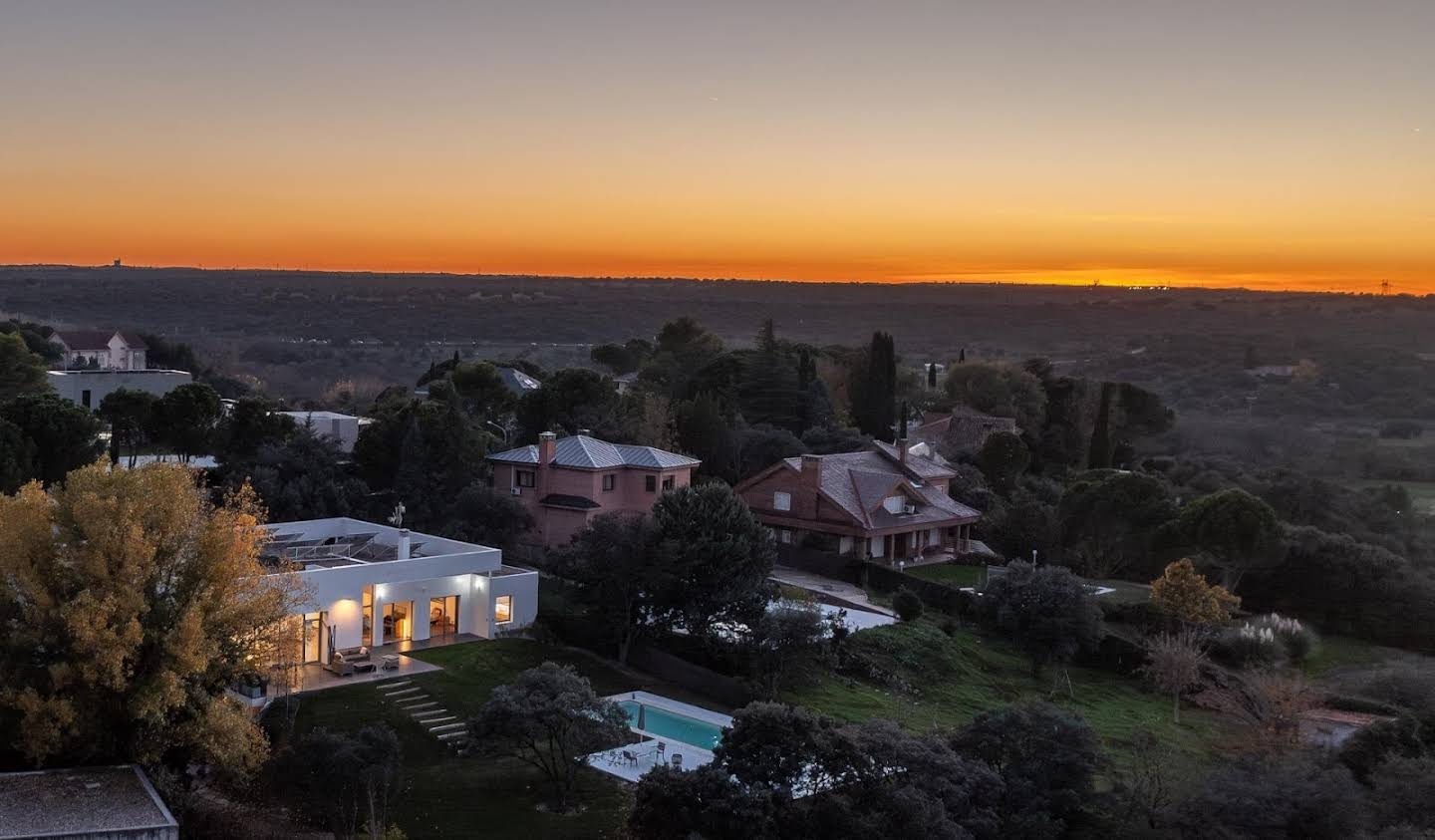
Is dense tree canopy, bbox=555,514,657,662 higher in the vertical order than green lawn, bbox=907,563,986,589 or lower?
higher

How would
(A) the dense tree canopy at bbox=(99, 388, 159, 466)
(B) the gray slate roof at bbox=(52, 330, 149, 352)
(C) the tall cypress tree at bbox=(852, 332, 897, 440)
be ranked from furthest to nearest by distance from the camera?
(B) the gray slate roof at bbox=(52, 330, 149, 352) → (C) the tall cypress tree at bbox=(852, 332, 897, 440) → (A) the dense tree canopy at bbox=(99, 388, 159, 466)

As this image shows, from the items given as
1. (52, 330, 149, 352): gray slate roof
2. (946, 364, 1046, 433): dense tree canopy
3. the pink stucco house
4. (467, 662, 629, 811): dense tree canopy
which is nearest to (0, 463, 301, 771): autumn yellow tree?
(467, 662, 629, 811): dense tree canopy

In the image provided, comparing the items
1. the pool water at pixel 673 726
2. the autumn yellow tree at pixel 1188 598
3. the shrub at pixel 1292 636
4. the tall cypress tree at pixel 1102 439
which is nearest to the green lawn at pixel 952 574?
the autumn yellow tree at pixel 1188 598

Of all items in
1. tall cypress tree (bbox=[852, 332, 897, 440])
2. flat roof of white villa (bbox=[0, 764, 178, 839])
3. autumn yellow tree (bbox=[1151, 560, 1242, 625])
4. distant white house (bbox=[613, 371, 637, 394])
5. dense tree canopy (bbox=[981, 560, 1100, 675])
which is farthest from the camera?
distant white house (bbox=[613, 371, 637, 394])

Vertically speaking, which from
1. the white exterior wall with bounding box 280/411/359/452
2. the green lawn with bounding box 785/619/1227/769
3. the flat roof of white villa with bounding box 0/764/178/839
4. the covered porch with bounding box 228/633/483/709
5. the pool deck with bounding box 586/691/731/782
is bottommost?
the green lawn with bounding box 785/619/1227/769

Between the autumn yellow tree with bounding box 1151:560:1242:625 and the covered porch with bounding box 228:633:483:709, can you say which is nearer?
the covered porch with bounding box 228:633:483:709

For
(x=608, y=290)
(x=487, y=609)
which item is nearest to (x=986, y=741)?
(x=487, y=609)

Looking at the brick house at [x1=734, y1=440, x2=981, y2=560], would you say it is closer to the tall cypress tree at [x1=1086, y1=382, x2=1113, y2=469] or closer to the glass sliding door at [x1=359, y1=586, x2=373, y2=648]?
the tall cypress tree at [x1=1086, y1=382, x2=1113, y2=469]

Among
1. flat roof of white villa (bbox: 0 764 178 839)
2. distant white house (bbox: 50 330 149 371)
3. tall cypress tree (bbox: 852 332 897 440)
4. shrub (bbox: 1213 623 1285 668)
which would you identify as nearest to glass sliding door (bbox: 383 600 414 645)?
flat roof of white villa (bbox: 0 764 178 839)

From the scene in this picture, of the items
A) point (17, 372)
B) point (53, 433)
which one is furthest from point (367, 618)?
point (17, 372)

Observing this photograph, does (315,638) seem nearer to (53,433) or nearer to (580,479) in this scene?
(53,433)
